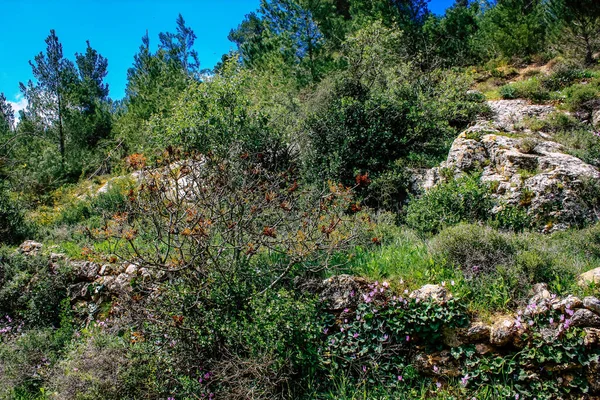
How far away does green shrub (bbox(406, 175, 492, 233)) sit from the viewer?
243 inches

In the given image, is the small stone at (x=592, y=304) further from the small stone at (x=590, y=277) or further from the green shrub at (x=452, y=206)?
the green shrub at (x=452, y=206)

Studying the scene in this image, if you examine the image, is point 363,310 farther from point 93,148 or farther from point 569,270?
point 93,148

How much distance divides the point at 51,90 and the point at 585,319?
22628 mm

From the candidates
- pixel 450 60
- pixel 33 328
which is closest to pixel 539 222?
pixel 33 328

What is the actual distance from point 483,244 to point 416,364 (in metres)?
1.72

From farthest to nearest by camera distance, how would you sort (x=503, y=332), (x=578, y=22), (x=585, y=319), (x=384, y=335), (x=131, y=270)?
(x=578, y=22)
(x=131, y=270)
(x=384, y=335)
(x=503, y=332)
(x=585, y=319)

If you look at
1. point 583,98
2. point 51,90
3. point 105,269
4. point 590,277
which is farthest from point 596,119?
point 51,90

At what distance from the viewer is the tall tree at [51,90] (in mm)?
18562

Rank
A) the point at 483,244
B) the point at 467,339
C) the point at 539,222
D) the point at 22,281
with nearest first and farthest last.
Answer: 1. the point at 467,339
2. the point at 483,244
3. the point at 539,222
4. the point at 22,281

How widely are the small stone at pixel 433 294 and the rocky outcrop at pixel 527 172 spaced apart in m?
2.78

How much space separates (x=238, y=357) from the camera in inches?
156

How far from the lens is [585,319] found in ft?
11.3

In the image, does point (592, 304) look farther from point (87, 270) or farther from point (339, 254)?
point (87, 270)

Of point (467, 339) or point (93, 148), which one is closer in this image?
point (467, 339)
